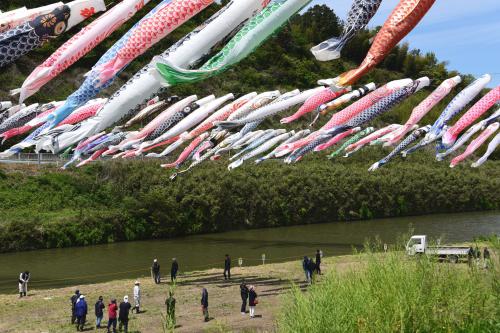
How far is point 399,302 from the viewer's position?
9.84 m

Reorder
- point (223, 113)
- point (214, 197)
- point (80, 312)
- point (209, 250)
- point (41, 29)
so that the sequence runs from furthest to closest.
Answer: point (214, 197), point (209, 250), point (223, 113), point (80, 312), point (41, 29)

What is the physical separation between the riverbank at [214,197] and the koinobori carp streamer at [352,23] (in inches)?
1054

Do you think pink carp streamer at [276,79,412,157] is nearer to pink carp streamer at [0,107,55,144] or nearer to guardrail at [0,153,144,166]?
pink carp streamer at [0,107,55,144]

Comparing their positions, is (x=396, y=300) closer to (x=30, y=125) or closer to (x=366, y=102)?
(x=366, y=102)

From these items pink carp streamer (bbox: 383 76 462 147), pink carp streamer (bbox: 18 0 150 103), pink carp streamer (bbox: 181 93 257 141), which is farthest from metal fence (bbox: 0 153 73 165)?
pink carp streamer (bbox: 18 0 150 103)

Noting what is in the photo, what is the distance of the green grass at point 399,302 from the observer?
31.7 feet

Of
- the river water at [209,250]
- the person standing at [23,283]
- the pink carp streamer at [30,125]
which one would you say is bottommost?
the person standing at [23,283]

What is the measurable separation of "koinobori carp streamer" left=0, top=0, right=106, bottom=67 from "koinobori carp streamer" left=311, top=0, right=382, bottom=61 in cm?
532

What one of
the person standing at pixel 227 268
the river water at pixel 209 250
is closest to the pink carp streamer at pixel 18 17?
the person standing at pixel 227 268

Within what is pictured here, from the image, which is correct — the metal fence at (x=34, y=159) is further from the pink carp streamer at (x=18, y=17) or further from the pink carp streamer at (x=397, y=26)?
the pink carp streamer at (x=397, y=26)

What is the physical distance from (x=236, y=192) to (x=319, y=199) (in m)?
6.34

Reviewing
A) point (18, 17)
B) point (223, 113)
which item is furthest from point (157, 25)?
point (223, 113)

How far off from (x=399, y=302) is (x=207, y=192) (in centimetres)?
3479

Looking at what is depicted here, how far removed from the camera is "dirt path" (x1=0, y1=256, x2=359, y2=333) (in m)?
16.6
